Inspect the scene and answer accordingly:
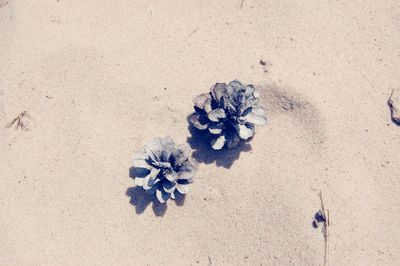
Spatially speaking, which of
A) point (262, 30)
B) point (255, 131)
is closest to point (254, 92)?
point (255, 131)

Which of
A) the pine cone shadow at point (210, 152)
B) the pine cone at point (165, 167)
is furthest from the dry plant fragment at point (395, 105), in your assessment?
the pine cone at point (165, 167)

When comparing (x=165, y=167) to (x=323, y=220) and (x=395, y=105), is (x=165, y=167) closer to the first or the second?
(x=323, y=220)

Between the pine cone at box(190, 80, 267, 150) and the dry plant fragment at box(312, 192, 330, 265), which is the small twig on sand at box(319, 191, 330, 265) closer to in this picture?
the dry plant fragment at box(312, 192, 330, 265)

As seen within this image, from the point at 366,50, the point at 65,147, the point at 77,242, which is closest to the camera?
the point at 77,242

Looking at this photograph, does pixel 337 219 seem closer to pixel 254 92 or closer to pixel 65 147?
pixel 254 92

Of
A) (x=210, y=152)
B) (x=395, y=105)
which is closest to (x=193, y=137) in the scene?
(x=210, y=152)
